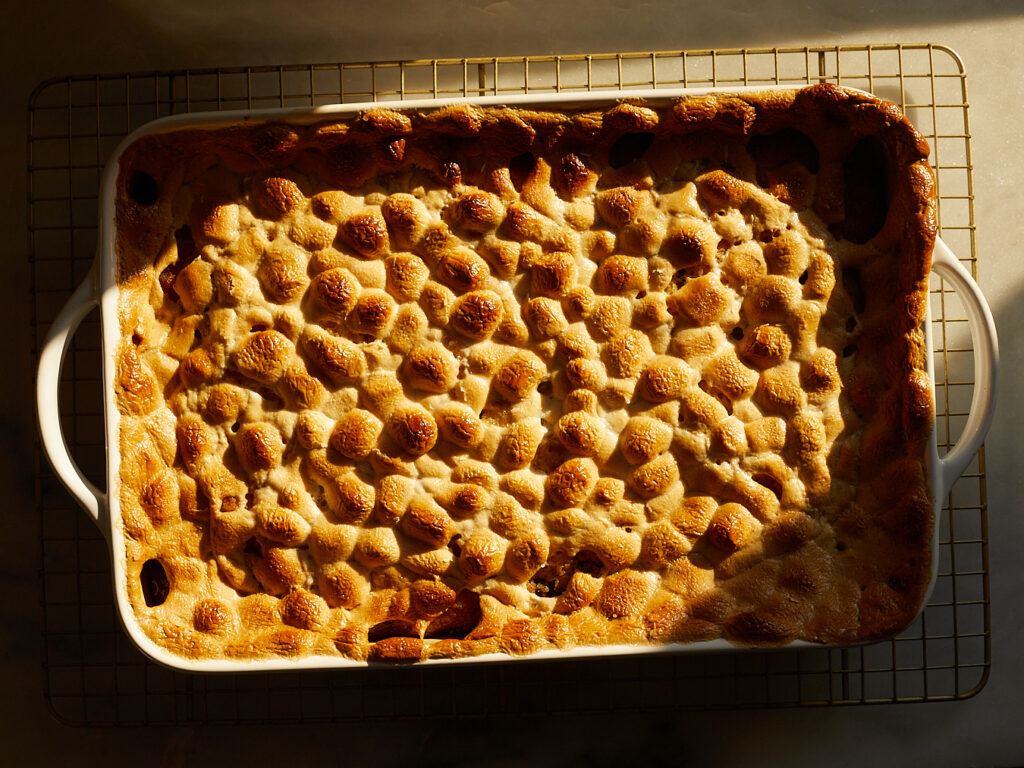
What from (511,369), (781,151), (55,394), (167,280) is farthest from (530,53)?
(55,394)

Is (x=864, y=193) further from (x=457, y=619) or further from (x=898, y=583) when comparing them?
(x=457, y=619)

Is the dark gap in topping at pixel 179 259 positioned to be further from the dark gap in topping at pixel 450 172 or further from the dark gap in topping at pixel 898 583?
the dark gap in topping at pixel 898 583

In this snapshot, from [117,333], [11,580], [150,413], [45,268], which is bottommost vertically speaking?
[11,580]

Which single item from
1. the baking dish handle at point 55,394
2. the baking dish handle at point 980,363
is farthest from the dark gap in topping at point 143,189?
the baking dish handle at point 980,363

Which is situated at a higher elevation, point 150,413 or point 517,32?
point 517,32

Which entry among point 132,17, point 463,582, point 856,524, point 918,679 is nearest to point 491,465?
point 463,582

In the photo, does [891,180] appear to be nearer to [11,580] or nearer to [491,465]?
[491,465]

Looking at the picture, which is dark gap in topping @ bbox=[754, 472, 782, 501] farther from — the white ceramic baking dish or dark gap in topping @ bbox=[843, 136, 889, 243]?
dark gap in topping @ bbox=[843, 136, 889, 243]

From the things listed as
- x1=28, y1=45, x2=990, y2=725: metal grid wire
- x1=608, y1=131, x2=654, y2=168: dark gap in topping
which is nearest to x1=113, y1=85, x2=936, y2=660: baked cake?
x1=608, y1=131, x2=654, y2=168: dark gap in topping
